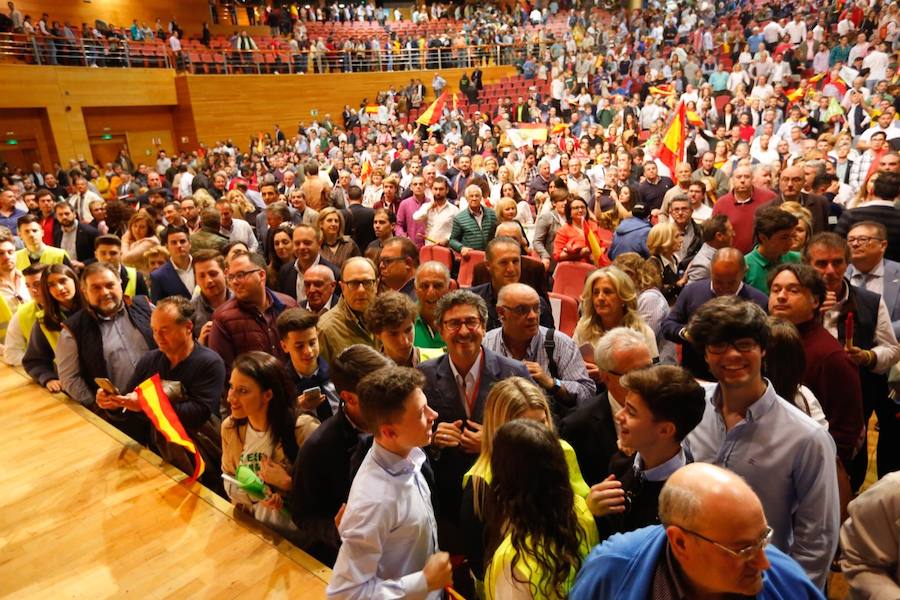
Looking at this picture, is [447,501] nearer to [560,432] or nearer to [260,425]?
[560,432]

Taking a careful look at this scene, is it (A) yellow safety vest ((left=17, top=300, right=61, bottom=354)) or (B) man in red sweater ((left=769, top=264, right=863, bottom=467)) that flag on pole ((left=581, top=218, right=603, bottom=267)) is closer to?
(B) man in red sweater ((left=769, top=264, right=863, bottom=467))

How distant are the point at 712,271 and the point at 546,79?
17.7 m

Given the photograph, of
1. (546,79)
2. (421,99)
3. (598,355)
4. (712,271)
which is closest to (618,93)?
(546,79)

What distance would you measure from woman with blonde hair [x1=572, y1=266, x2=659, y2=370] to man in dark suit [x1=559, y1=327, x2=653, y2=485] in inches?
31.3

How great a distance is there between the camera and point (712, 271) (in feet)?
11.0

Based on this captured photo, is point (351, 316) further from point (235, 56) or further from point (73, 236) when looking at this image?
point (235, 56)

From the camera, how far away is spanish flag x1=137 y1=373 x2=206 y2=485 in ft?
9.16

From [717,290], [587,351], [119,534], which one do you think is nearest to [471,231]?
[587,351]

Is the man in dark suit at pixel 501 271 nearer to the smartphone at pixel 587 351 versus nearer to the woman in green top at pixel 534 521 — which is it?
the smartphone at pixel 587 351

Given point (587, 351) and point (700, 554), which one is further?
point (587, 351)

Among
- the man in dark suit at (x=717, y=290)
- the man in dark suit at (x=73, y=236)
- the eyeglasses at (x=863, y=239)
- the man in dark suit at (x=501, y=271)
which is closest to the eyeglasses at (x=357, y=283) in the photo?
the man in dark suit at (x=501, y=271)

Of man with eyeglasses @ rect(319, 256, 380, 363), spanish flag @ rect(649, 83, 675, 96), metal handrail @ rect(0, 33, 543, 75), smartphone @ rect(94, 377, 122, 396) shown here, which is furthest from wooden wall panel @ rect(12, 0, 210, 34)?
man with eyeglasses @ rect(319, 256, 380, 363)

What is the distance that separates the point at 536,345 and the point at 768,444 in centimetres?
131

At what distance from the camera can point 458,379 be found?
263 cm
